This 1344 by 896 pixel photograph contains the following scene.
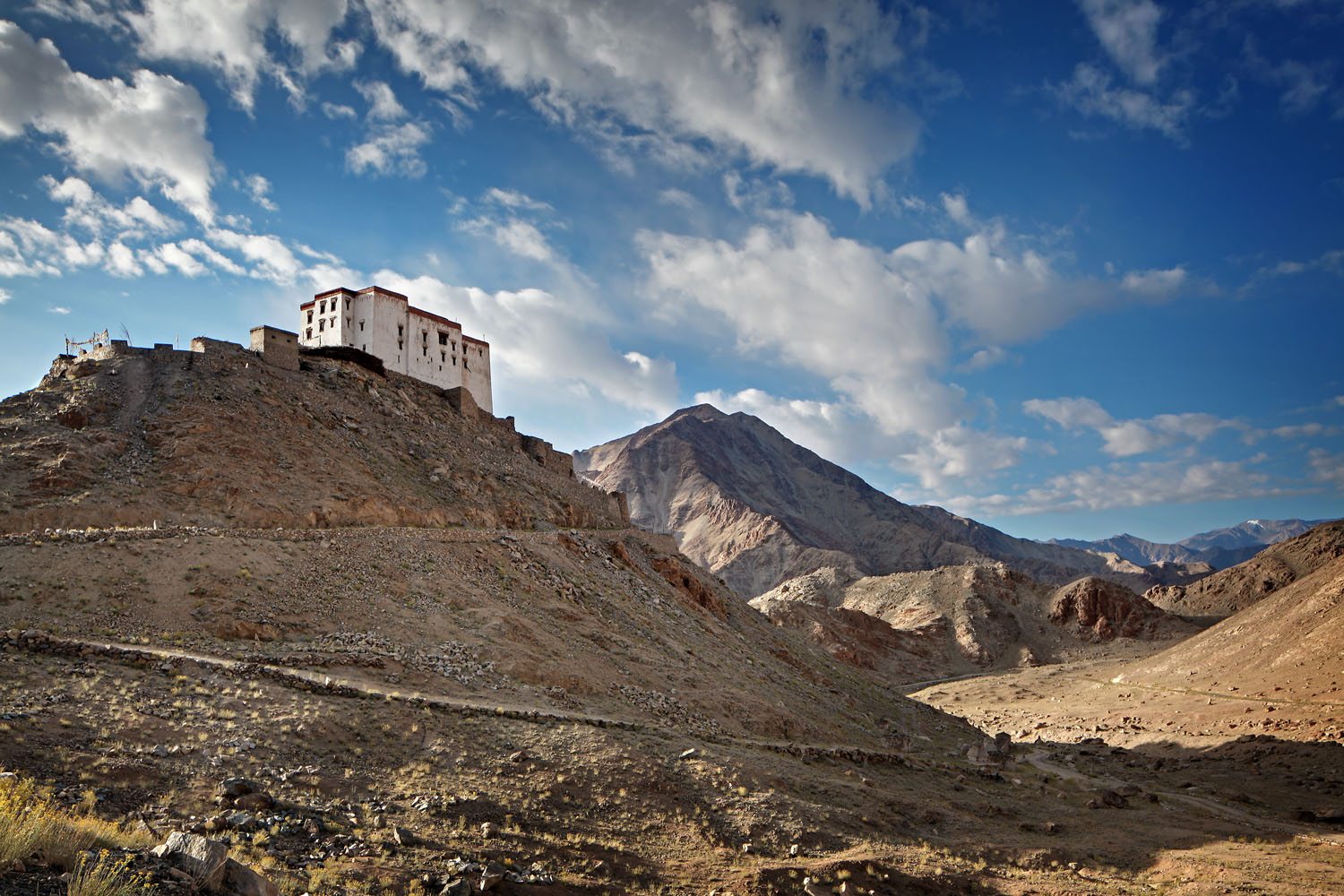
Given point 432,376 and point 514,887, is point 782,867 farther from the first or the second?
point 432,376

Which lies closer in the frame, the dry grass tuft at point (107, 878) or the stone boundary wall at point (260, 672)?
the dry grass tuft at point (107, 878)

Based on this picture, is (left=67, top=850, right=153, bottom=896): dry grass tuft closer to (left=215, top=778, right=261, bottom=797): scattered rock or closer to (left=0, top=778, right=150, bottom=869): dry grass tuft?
(left=0, top=778, right=150, bottom=869): dry grass tuft

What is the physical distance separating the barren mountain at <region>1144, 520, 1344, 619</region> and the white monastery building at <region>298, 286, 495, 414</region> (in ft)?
288

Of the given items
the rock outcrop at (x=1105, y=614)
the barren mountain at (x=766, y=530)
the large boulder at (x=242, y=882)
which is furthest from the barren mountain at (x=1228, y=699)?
the barren mountain at (x=766, y=530)

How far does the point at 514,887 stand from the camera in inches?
480

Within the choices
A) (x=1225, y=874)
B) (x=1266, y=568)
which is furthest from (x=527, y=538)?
(x=1266, y=568)

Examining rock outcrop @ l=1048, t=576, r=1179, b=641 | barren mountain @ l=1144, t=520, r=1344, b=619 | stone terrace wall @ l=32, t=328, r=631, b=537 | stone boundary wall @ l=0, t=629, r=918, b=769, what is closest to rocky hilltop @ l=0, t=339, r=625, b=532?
stone terrace wall @ l=32, t=328, r=631, b=537

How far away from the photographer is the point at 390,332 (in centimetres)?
5194

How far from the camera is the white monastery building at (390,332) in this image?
5147 centimetres

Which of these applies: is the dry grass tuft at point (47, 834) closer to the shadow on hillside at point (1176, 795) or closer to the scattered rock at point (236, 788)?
the scattered rock at point (236, 788)

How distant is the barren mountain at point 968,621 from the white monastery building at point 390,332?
41.7m

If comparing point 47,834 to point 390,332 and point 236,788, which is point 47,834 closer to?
point 236,788

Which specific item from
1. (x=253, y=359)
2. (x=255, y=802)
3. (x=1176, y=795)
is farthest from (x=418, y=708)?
(x=1176, y=795)

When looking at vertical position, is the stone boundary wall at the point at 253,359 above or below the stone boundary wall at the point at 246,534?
above
